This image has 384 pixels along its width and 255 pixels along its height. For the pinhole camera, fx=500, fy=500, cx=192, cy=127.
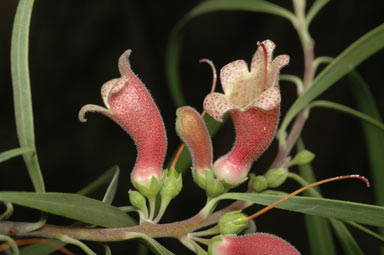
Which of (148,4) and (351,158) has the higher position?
(148,4)

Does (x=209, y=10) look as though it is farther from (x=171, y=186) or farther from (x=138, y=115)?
(x=171, y=186)

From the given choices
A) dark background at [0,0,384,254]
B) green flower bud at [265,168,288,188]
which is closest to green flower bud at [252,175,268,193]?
green flower bud at [265,168,288,188]

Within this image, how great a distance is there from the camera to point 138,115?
1184 millimetres

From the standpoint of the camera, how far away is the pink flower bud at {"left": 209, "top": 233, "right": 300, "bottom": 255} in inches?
42.1

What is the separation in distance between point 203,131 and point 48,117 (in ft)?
9.21

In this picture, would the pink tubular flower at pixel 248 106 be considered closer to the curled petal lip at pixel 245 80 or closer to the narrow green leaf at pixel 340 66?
the curled petal lip at pixel 245 80

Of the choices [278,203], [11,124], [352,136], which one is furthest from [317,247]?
[11,124]

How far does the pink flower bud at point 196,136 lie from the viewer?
3.85ft

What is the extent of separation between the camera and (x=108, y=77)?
13.4 feet

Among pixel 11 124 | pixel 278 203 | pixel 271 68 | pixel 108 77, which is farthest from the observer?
pixel 108 77

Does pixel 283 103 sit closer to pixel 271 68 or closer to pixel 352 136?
pixel 352 136

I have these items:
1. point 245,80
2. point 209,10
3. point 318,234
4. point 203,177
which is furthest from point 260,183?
point 209,10

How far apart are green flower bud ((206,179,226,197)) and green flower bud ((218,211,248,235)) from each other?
0.21 feet

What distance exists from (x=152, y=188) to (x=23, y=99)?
354 millimetres
